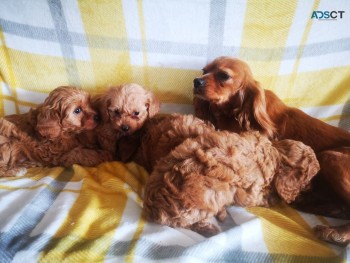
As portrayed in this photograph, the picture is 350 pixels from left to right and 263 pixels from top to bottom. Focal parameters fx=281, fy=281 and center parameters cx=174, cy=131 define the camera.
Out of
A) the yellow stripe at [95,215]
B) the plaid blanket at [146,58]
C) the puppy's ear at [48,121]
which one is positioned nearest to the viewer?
the yellow stripe at [95,215]

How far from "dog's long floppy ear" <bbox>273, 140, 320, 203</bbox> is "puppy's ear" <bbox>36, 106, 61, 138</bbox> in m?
1.12

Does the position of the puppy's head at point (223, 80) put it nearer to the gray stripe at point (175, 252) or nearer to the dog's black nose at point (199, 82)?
the dog's black nose at point (199, 82)

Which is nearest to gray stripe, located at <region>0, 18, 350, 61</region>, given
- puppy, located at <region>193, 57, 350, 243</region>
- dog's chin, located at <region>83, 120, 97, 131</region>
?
puppy, located at <region>193, 57, 350, 243</region>

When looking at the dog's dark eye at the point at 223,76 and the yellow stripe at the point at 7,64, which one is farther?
the yellow stripe at the point at 7,64

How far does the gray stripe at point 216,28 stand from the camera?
4.91 ft

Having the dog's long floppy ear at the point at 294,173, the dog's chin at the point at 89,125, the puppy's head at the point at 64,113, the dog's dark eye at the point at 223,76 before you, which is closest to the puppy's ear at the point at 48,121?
the puppy's head at the point at 64,113

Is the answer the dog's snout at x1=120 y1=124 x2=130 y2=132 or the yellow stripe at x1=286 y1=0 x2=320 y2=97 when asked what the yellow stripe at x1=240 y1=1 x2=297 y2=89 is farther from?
the dog's snout at x1=120 y1=124 x2=130 y2=132

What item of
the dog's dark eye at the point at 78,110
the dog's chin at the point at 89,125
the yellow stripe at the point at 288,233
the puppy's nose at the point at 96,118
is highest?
the dog's dark eye at the point at 78,110

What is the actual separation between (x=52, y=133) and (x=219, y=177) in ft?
3.22

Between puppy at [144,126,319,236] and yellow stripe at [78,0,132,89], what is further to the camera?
yellow stripe at [78,0,132,89]

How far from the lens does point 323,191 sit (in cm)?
120

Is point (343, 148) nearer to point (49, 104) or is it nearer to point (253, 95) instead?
point (253, 95)

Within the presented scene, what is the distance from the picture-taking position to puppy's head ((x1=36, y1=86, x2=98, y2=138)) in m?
1.48

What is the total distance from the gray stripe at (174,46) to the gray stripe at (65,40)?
1cm
